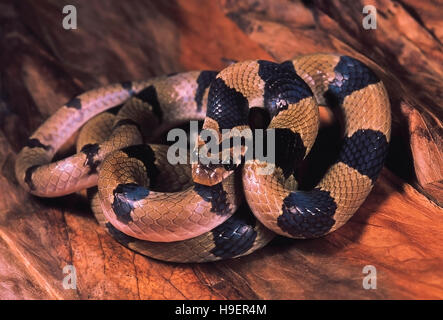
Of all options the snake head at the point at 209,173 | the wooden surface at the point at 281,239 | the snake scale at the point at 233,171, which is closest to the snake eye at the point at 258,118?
the snake scale at the point at 233,171

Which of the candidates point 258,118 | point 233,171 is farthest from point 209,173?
point 258,118

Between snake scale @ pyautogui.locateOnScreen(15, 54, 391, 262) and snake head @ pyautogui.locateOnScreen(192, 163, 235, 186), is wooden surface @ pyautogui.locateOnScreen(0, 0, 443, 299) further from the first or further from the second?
snake head @ pyautogui.locateOnScreen(192, 163, 235, 186)

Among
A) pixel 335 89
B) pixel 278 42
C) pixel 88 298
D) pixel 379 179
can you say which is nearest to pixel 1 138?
pixel 88 298

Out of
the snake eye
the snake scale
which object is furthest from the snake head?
the snake eye

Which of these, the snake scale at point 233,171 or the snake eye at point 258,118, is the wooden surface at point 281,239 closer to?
the snake scale at point 233,171

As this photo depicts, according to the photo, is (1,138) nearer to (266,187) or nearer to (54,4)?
(54,4)

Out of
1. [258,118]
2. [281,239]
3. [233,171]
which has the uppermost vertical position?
[258,118]

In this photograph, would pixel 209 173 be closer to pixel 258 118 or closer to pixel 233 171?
pixel 233 171
